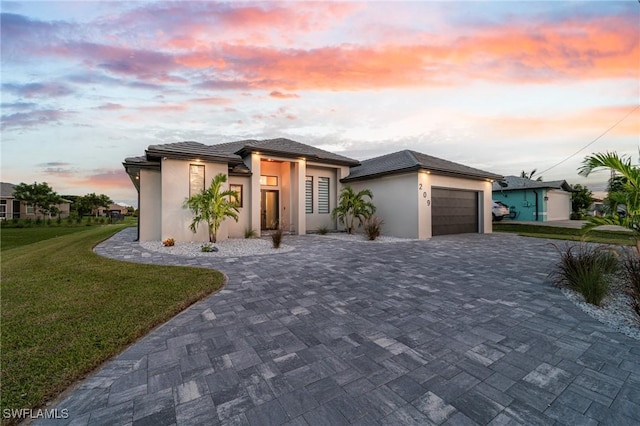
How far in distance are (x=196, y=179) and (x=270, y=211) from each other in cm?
544

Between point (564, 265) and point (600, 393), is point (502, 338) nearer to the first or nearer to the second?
point (600, 393)

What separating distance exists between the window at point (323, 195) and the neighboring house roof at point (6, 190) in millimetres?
38355

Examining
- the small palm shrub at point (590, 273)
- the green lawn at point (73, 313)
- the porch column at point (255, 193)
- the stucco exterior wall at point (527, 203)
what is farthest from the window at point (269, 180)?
the stucco exterior wall at point (527, 203)

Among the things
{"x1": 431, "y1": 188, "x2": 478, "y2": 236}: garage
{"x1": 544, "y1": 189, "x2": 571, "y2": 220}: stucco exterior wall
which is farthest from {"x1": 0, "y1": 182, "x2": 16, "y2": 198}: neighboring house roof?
{"x1": 544, "y1": 189, "x2": 571, "y2": 220}: stucco exterior wall

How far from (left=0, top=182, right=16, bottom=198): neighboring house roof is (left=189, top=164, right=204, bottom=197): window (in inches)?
1407

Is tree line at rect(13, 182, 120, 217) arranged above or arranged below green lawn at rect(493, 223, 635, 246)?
above

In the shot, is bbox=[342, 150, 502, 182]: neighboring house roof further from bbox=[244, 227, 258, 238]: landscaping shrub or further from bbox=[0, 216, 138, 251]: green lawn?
bbox=[0, 216, 138, 251]: green lawn

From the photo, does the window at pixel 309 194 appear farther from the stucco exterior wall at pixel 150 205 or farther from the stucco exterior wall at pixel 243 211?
the stucco exterior wall at pixel 150 205

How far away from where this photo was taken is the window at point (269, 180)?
1507cm

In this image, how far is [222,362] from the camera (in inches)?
98.3

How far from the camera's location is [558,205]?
25266 mm

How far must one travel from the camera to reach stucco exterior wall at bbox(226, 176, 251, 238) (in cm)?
1257

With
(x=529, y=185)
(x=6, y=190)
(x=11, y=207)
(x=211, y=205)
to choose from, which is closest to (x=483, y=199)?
(x=529, y=185)

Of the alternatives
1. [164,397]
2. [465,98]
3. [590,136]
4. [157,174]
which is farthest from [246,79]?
[590,136]
